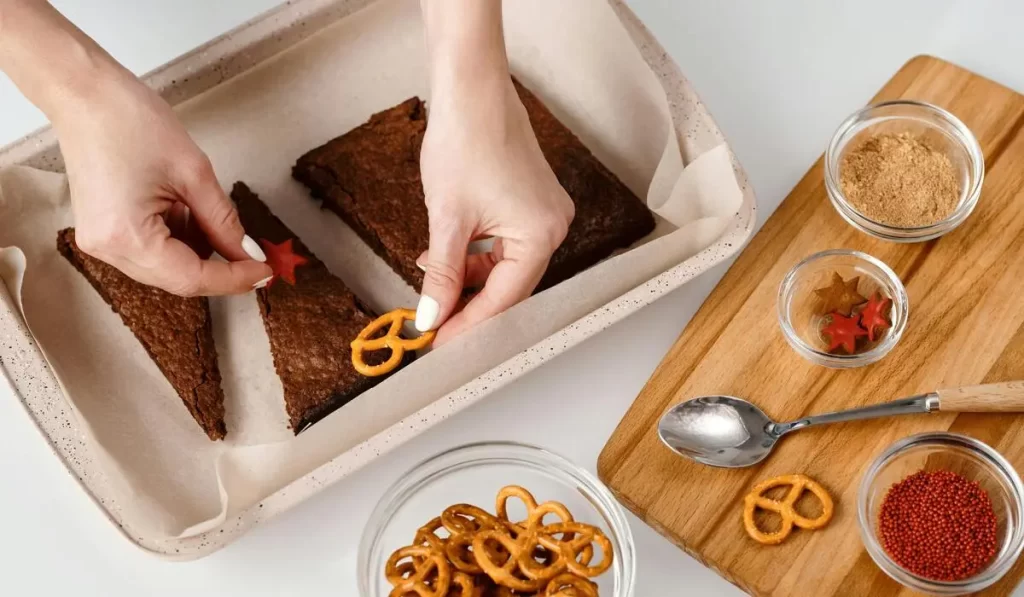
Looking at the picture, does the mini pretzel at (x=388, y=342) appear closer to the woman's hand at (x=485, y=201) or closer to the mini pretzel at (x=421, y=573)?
the woman's hand at (x=485, y=201)

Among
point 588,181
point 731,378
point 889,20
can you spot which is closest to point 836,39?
point 889,20

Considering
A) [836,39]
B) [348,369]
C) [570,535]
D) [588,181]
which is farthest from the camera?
[836,39]

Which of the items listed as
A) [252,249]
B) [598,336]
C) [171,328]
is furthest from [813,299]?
[171,328]

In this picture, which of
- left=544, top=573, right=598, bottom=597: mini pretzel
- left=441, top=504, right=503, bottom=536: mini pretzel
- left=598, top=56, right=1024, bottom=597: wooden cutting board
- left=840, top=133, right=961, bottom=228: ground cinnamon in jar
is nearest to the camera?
left=544, top=573, right=598, bottom=597: mini pretzel

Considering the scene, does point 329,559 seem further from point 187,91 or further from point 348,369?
point 187,91

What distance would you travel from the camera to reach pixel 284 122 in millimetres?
2402

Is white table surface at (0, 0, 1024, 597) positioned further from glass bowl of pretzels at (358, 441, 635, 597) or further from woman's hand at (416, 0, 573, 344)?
woman's hand at (416, 0, 573, 344)

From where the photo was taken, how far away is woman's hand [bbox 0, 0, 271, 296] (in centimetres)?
186

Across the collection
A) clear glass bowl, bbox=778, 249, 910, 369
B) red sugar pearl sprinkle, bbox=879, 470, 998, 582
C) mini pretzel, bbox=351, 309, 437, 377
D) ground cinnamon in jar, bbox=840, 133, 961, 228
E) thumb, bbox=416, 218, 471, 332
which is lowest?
red sugar pearl sprinkle, bbox=879, 470, 998, 582

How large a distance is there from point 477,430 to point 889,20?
5.00 feet

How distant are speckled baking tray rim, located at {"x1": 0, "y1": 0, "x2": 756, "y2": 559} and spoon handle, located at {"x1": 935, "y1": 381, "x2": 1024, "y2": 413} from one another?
1.65 ft

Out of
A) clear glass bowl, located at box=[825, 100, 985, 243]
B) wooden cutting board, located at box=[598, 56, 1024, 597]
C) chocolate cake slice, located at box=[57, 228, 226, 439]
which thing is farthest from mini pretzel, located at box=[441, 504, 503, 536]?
clear glass bowl, located at box=[825, 100, 985, 243]

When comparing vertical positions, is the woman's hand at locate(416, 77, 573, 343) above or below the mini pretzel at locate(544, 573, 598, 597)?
above

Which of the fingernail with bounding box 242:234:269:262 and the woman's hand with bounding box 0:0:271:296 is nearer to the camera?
the woman's hand with bounding box 0:0:271:296
